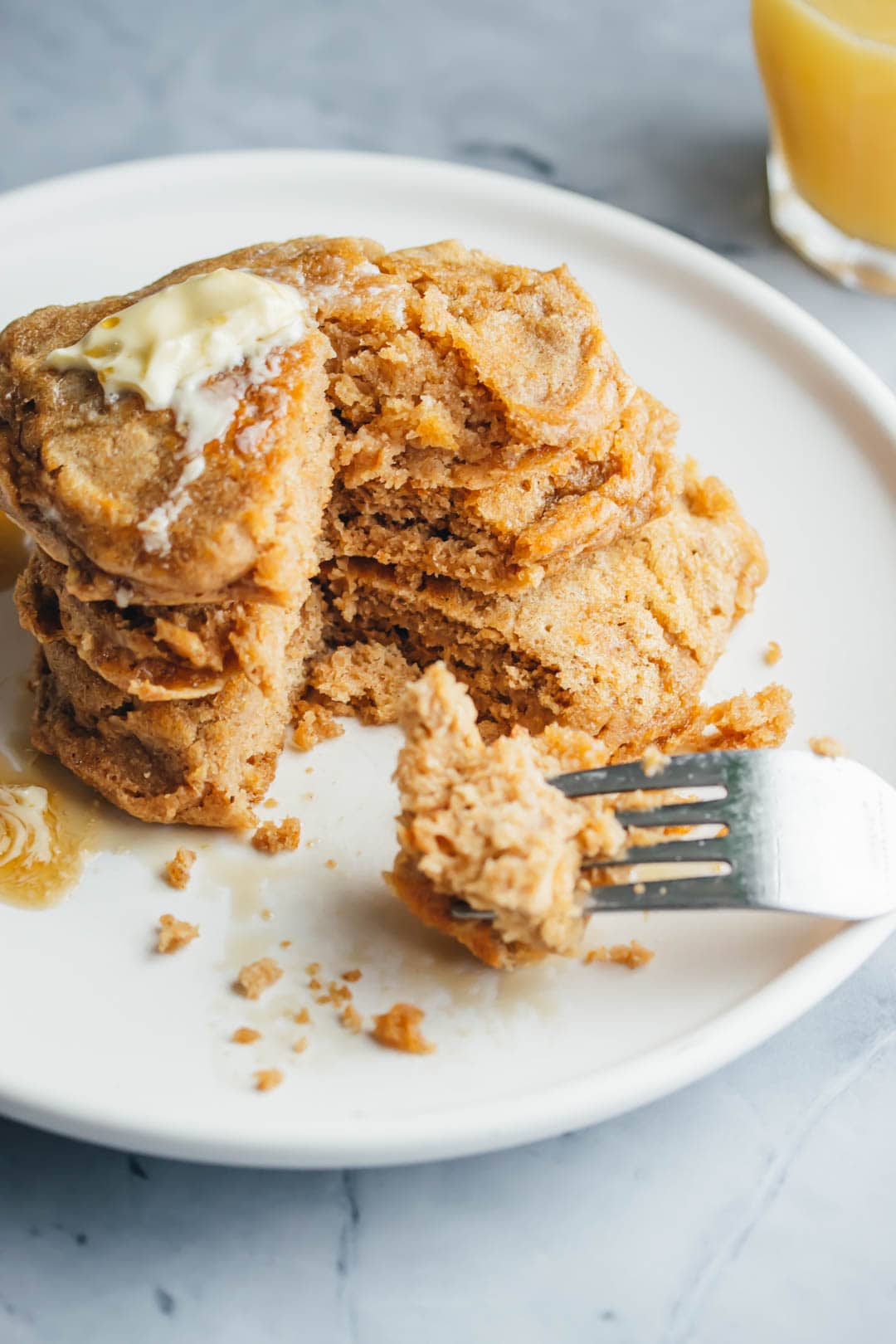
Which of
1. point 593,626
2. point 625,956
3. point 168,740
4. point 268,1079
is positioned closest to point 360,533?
point 593,626

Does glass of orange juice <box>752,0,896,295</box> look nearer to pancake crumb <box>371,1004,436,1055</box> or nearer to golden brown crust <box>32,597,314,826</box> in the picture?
golden brown crust <box>32,597,314,826</box>

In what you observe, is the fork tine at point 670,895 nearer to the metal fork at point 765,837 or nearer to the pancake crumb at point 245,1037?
the metal fork at point 765,837

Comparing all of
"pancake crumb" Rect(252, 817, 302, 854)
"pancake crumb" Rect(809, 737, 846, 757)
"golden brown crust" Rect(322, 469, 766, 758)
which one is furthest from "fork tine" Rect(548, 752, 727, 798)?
"pancake crumb" Rect(252, 817, 302, 854)

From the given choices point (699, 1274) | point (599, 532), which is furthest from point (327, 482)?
point (699, 1274)

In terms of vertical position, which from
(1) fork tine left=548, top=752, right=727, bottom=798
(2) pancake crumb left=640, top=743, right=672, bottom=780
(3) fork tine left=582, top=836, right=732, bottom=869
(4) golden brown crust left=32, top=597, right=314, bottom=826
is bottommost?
(4) golden brown crust left=32, top=597, right=314, bottom=826

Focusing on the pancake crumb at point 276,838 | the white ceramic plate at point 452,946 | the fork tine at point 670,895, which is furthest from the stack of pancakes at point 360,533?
the fork tine at point 670,895

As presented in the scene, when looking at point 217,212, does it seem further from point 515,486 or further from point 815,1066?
point 815,1066
